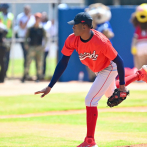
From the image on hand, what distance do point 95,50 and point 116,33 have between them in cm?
966

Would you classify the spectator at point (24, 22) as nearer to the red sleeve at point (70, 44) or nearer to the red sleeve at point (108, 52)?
the red sleeve at point (70, 44)

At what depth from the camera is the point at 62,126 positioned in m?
7.09

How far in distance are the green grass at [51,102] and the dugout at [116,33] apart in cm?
335

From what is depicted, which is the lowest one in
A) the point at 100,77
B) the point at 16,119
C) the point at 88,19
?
the point at 16,119

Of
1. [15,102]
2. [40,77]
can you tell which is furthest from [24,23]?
[15,102]

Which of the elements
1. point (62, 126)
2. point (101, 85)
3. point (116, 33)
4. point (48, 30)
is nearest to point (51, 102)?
point (62, 126)

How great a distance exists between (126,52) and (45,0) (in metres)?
3.66

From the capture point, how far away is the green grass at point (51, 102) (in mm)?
9164

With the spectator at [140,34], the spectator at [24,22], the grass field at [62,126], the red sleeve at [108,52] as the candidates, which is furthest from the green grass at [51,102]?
the spectator at [24,22]

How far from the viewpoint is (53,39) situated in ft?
51.9

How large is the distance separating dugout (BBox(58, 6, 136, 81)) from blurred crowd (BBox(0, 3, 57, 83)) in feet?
1.93

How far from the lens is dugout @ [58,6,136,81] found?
14.7 metres

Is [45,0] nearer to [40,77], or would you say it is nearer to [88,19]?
[40,77]

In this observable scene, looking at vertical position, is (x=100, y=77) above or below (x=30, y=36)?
below
